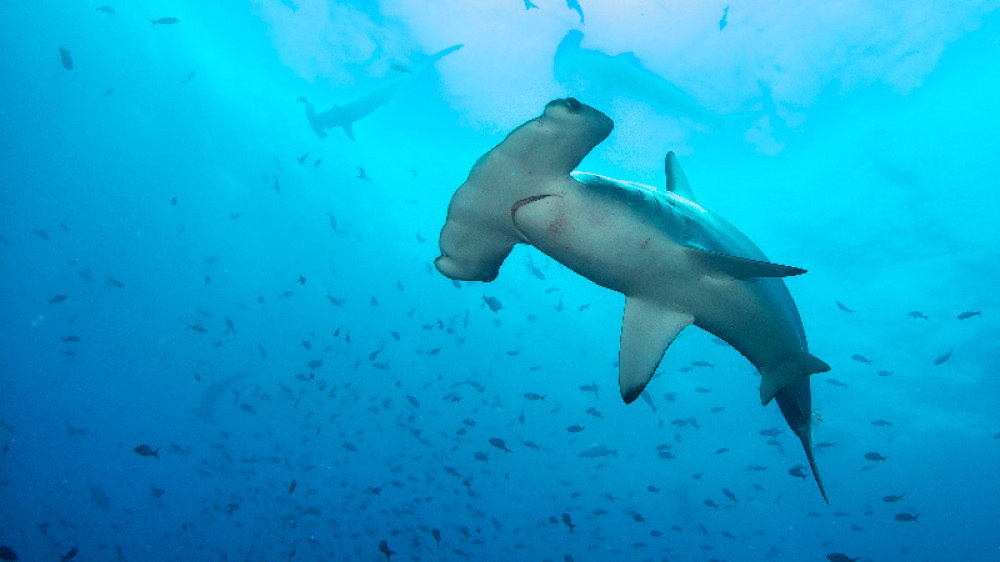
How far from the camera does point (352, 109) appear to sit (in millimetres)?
15898

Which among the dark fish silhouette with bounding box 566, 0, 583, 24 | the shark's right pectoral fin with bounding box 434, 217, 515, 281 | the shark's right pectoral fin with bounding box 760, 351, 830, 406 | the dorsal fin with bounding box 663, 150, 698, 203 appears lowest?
the shark's right pectoral fin with bounding box 760, 351, 830, 406

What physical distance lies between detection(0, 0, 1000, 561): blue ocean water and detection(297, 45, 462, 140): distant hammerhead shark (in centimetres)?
17

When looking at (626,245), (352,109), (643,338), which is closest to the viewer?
(626,245)

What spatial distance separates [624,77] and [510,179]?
11.6 metres

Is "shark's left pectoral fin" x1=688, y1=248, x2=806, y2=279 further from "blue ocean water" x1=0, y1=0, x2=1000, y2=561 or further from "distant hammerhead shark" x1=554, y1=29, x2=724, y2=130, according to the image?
"distant hammerhead shark" x1=554, y1=29, x2=724, y2=130

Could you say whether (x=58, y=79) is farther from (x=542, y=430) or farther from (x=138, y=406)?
(x=542, y=430)

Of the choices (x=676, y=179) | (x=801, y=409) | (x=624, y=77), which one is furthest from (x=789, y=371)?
(x=624, y=77)

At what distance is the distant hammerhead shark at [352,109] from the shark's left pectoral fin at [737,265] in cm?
1358

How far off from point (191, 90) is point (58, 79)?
5.41 metres

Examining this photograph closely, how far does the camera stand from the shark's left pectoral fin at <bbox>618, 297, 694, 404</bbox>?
2926mm

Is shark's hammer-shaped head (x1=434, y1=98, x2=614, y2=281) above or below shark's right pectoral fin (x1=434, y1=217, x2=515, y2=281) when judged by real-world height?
above

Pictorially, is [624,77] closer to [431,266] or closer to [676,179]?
[676,179]

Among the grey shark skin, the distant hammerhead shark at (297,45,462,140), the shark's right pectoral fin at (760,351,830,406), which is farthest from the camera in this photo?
the distant hammerhead shark at (297,45,462,140)

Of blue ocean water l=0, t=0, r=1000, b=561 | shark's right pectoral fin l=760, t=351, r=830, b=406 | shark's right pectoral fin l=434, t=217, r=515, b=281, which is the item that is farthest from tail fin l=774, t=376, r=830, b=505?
blue ocean water l=0, t=0, r=1000, b=561
